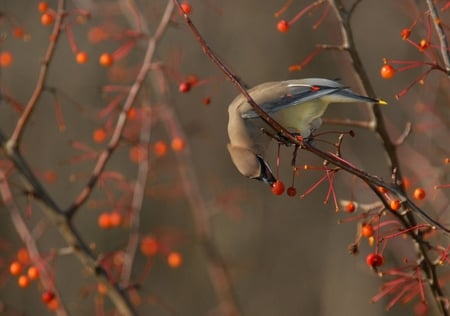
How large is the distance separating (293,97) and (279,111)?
0.05 metres

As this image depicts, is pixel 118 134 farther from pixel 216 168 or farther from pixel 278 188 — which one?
pixel 216 168

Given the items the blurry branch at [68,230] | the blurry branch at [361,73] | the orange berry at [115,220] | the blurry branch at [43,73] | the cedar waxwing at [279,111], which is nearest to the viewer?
the cedar waxwing at [279,111]

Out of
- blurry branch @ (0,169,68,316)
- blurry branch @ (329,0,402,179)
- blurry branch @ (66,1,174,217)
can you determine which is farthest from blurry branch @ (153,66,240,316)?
blurry branch @ (329,0,402,179)

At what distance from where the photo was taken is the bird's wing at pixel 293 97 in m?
2.26

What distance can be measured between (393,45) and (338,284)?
1.88m

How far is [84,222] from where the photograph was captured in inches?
273

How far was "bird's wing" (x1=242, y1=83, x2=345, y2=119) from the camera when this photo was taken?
7.40 ft

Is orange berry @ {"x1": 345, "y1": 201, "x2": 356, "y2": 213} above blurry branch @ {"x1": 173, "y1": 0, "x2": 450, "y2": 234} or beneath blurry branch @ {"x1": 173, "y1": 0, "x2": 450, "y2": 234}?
beneath

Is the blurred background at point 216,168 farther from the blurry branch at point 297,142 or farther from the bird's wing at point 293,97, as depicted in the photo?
the blurry branch at point 297,142

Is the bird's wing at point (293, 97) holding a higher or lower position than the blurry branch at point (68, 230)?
higher

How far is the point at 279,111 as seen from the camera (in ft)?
7.54

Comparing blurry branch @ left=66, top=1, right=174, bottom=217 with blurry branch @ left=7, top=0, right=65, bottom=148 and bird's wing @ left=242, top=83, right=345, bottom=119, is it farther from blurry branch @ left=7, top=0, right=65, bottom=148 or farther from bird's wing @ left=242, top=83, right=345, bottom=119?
bird's wing @ left=242, top=83, right=345, bottom=119

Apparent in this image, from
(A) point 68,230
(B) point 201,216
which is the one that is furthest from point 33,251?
(B) point 201,216

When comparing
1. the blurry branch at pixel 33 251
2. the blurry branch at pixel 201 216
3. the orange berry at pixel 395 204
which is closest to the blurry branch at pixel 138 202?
the blurry branch at pixel 33 251
